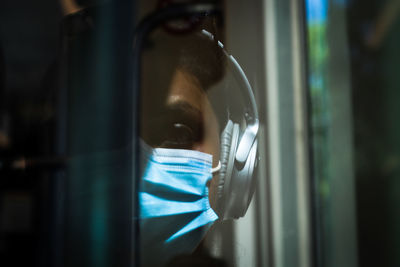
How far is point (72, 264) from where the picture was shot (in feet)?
2.25

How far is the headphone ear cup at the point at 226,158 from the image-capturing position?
0.49 meters

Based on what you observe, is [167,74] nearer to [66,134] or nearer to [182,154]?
[182,154]

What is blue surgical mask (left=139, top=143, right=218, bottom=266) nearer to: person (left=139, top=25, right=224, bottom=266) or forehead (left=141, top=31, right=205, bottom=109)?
person (left=139, top=25, right=224, bottom=266)

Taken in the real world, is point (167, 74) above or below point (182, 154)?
A: above

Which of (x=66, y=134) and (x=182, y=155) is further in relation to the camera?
(x=66, y=134)

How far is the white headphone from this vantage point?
0.49 meters

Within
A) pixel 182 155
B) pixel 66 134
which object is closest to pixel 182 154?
pixel 182 155

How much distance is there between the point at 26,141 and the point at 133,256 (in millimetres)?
345

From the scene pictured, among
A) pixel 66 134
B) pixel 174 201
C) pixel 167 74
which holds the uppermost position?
pixel 167 74

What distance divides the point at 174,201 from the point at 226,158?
0.42 ft

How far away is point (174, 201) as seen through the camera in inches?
20.7

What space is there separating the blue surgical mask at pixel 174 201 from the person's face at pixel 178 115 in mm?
17

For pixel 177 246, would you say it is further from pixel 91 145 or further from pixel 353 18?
pixel 353 18

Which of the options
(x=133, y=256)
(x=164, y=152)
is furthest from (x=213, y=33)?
(x=133, y=256)
